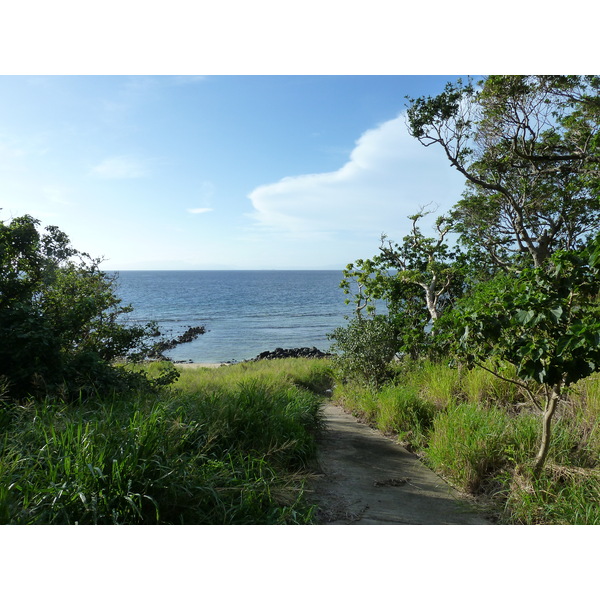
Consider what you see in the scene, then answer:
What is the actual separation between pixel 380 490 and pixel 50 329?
12.9 ft

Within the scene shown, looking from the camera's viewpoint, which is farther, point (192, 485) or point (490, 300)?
point (490, 300)

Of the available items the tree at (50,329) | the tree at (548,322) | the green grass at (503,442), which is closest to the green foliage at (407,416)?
the green grass at (503,442)

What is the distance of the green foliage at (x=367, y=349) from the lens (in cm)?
793

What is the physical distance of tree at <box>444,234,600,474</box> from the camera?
8.87ft

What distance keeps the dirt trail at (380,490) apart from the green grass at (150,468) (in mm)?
301

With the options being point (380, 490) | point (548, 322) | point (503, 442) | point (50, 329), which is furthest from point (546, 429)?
point (50, 329)

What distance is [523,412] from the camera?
465 centimetres

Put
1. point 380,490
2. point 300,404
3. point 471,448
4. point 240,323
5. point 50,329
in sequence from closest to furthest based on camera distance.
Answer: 1. point 380,490
2. point 471,448
3. point 50,329
4. point 300,404
5. point 240,323

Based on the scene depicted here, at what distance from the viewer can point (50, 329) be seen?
4.49 meters

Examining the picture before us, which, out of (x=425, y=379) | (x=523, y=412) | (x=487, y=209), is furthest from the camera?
(x=487, y=209)

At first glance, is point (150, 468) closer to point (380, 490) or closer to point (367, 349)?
point (380, 490)

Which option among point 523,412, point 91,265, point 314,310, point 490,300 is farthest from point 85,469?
point 314,310
